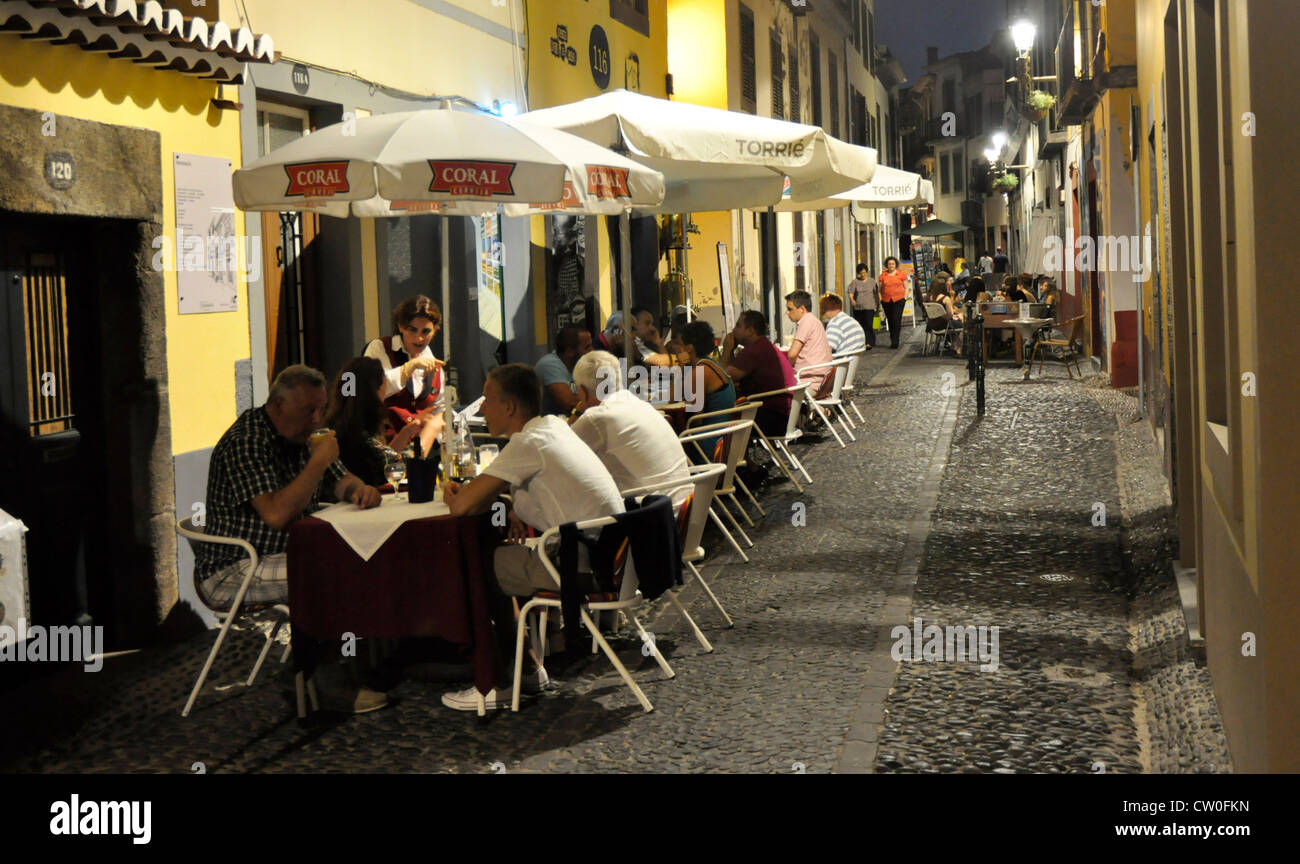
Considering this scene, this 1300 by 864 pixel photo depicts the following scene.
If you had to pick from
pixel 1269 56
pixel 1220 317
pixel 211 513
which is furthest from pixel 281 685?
pixel 1269 56

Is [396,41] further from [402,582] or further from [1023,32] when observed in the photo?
[1023,32]

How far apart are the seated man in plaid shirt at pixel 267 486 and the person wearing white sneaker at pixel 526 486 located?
20.5 inches

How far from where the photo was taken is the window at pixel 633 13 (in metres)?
14.9

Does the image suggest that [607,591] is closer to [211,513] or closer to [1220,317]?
[211,513]

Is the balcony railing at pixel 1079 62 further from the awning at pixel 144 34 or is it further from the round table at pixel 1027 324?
the awning at pixel 144 34

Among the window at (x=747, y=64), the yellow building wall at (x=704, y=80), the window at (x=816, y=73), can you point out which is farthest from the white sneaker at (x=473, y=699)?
the window at (x=816, y=73)

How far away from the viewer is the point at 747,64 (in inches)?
855

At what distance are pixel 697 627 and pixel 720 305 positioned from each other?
13574 mm

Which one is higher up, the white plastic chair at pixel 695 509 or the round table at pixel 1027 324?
the round table at pixel 1027 324

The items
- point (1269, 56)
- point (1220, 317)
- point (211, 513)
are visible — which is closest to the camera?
point (1269, 56)

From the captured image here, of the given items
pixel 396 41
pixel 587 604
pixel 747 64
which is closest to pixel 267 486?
pixel 587 604

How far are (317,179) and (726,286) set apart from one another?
12.3m

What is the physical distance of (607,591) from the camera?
5398 millimetres
